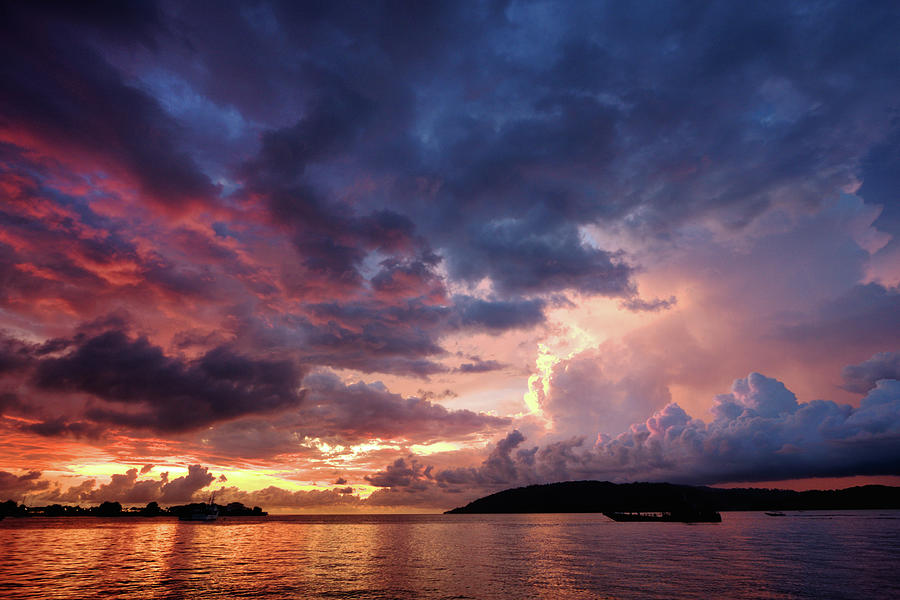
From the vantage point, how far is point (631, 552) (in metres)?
91.5

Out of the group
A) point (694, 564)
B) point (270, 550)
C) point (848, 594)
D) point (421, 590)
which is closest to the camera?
point (848, 594)

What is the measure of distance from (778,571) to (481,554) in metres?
49.2

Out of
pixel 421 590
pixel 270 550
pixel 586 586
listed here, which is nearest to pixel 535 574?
pixel 586 586

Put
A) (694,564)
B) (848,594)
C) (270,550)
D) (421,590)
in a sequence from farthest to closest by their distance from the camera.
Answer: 1. (270,550)
2. (694,564)
3. (421,590)
4. (848,594)

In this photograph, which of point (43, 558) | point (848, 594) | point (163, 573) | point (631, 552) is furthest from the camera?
point (631, 552)

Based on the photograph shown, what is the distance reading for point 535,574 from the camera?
65000 millimetres

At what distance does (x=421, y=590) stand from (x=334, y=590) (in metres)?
9.76

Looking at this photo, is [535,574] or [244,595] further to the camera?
[535,574]

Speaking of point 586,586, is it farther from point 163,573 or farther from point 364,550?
point 364,550

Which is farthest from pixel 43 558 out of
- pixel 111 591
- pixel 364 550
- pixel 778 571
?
pixel 778 571

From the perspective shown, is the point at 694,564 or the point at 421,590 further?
the point at 694,564

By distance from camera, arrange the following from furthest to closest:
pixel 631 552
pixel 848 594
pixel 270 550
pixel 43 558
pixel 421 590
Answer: pixel 270 550
pixel 631 552
pixel 43 558
pixel 421 590
pixel 848 594

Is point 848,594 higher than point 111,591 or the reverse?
the reverse

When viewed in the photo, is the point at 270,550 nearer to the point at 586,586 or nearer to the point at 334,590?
the point at 334,590
